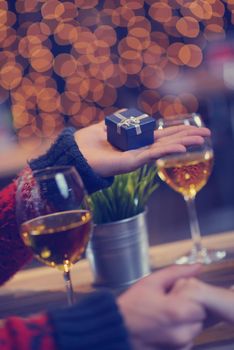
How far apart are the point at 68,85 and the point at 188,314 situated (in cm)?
443

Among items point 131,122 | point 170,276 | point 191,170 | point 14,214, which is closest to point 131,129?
point 131,122

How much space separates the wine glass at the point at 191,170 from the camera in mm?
1191

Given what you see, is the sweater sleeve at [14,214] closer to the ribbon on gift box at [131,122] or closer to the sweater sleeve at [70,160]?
the sweater sleeve at [70,160]

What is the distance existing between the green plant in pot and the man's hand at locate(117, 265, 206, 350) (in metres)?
0.39

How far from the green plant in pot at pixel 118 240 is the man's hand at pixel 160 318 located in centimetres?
39

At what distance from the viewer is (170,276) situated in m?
0.75

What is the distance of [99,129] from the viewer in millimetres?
1324

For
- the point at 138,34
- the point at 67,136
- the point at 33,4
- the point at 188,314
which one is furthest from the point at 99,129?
the point at 138,34

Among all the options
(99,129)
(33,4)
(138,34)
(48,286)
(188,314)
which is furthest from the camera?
(138,34)

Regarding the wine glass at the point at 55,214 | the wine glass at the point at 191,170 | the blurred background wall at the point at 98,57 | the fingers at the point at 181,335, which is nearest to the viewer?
the fingers at the point at 181,335

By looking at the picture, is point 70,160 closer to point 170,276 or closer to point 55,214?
point 55,214

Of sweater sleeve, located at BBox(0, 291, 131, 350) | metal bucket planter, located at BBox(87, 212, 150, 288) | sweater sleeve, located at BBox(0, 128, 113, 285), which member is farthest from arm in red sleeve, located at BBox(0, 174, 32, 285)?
sweater sleeve, located at BBox(0, 291, 131, 350)

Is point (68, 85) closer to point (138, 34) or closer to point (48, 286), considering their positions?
point (138, 34)

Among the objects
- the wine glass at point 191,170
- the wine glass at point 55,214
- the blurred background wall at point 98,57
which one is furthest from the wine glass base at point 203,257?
the blurred background wall at point 98,57
